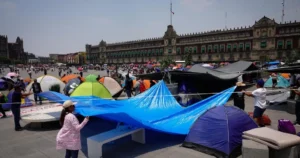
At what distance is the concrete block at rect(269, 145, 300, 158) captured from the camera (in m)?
3.09

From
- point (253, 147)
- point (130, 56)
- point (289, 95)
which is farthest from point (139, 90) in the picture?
point (130, 56)

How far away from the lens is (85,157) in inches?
159

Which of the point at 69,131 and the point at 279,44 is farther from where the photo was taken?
the point at 279,44

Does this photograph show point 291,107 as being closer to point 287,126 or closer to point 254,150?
point 287,126

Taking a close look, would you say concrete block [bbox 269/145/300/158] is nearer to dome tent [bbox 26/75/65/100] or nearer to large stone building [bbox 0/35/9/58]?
dome tent [bbox 26/75/65/100]

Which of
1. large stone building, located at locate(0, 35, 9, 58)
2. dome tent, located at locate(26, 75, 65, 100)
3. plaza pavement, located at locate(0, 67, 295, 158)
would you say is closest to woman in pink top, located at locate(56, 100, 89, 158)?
plaza pavement, located at locate(0, 67, 295, 158)

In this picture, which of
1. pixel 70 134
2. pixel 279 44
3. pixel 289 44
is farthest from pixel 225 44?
pixel 70 134

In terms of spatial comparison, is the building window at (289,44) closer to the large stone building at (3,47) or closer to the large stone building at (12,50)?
the large stone building at (12,50)

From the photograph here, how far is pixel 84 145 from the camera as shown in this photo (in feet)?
15.2

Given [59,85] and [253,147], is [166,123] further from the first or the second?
[59,85]

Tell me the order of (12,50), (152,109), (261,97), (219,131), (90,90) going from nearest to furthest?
(219,131)
(261,97)
(152,109)
(90,90)
(12,50)

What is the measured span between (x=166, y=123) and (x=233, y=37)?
180ft

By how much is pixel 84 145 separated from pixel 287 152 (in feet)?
12.9

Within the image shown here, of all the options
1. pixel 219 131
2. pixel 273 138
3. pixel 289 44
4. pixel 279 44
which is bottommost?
pixel 219 131
